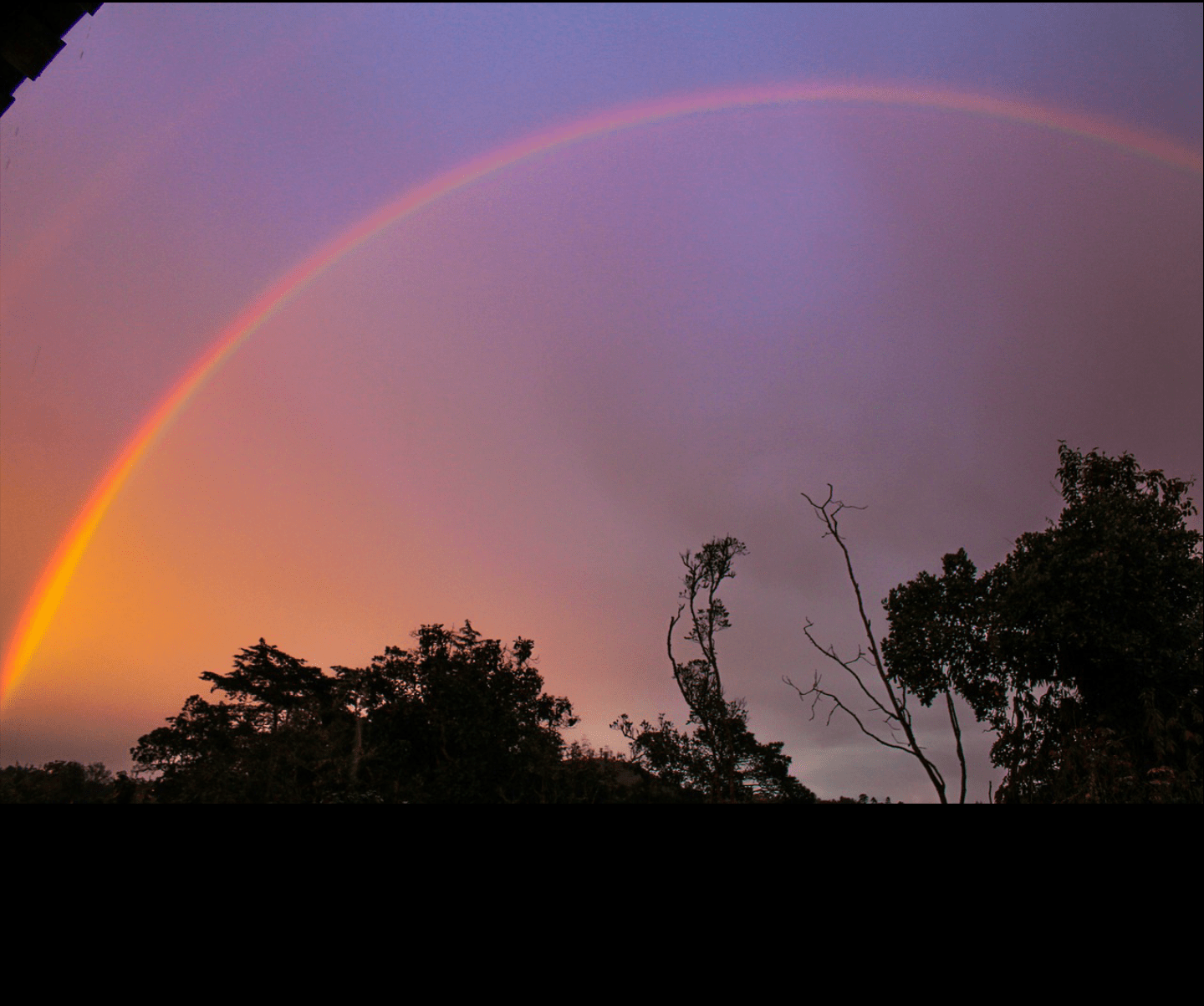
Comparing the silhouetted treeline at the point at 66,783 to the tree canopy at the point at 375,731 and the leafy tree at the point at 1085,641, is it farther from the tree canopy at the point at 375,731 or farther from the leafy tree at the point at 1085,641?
the leafy tree at the point at 1085,641

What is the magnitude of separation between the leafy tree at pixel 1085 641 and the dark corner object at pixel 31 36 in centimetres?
1989

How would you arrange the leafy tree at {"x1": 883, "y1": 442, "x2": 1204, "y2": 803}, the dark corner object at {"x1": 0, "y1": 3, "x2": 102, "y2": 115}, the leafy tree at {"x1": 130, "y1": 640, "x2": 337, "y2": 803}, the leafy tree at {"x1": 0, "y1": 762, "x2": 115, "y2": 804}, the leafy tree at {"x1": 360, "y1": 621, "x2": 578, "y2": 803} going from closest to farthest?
the dark corner object at {"x1": 0, "y1": 3, "x2": 102, "y2": 115}, the leafy tree at {"x1": 883, "y1": 442, "x2": 1204, "y2": 803}, the leafy tree at {"x1": 0, "y1": 762, "x2": 115, "y2": 804}, the leafy tree at {"x1": 130, "y1": 640, "x2": 337, "y2": 803}, the leafy tree at {"x1": 360, "y1": 621, "x2": 578, "y2": 803}

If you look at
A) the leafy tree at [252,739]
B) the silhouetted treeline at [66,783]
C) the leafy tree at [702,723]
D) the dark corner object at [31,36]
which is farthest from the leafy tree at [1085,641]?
the silhouetted treeline at [66,783]

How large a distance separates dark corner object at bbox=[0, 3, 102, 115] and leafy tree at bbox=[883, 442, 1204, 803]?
19.9 m

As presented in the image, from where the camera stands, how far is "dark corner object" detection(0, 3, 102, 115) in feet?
10.6

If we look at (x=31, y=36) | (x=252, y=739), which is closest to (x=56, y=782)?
(x=252, y=739)

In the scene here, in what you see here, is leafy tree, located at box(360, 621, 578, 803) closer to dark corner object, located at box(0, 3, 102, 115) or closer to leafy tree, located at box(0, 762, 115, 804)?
leafy tree, located at box(0, 762, 115, 804)

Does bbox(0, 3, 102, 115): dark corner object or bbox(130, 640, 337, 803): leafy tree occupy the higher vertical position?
bbox(0, 3, 102, 115): dark corner object

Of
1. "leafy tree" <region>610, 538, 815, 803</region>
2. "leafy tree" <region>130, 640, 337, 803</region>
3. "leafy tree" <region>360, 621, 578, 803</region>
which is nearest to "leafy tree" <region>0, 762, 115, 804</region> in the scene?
"leafy tree" <region>130, 640, 337, 803</region>

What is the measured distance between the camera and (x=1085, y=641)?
16828 mm

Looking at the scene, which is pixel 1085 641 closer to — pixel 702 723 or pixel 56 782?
pixel 702 723

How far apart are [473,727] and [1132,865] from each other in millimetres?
29295

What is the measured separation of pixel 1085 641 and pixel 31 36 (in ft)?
69.0

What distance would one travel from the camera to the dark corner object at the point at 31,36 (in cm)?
324
